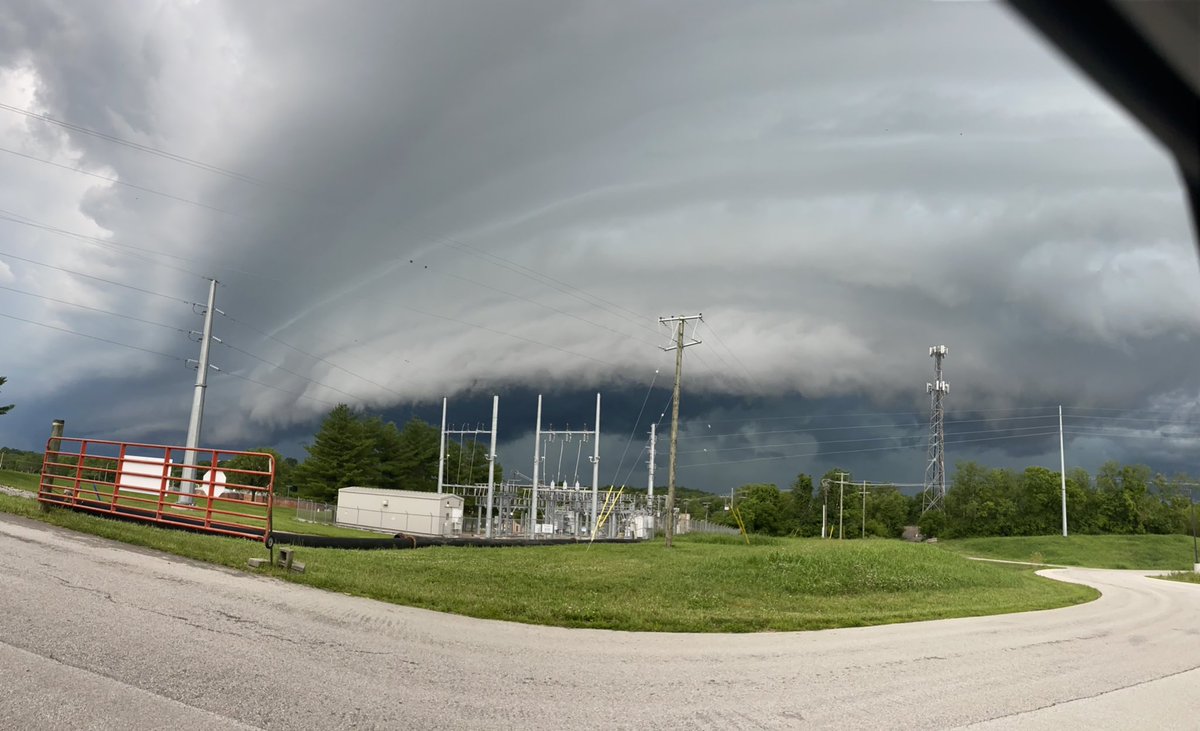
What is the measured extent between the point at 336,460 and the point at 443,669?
91126mm

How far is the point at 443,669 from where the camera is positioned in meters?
9.12

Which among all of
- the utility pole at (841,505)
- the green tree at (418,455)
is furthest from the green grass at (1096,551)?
the green tree at (418,455)

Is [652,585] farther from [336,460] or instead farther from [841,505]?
[336,460]

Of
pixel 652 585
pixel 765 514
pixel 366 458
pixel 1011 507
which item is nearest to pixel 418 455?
pixel 366 458

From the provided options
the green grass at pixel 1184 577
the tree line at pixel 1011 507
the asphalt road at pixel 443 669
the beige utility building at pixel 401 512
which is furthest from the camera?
the tree line at pixel 1011 507

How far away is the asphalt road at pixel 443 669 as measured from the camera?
722 centimetres

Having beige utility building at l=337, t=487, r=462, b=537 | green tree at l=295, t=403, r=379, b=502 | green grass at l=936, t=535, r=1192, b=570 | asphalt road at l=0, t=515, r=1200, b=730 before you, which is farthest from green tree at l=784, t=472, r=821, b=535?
asphalt road at l=0, t=515, r=1200, b=730

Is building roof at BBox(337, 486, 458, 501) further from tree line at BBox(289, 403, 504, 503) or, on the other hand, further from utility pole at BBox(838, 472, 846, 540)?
utility pole at BBox(838, 472, 846, 540)

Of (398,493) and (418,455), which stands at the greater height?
(418,455)

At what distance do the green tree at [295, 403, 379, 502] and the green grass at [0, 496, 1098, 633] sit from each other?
238 feet

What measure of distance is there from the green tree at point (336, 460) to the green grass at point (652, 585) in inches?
2858

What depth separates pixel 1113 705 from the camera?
9.91 metres

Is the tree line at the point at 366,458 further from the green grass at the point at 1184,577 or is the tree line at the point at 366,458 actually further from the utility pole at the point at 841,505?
the green grass at the point at 1184,577

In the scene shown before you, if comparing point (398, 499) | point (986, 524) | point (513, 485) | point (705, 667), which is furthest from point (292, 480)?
point (705, 667)
